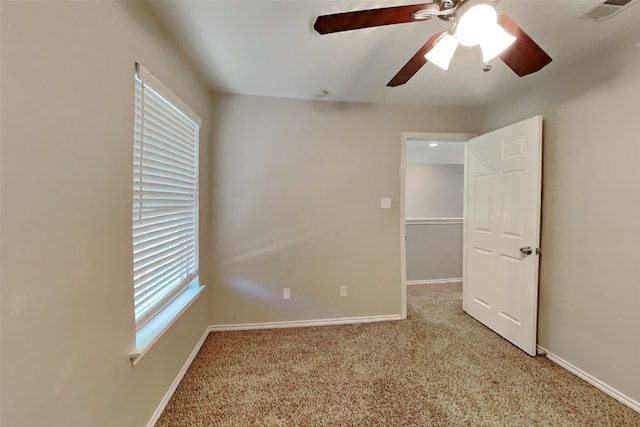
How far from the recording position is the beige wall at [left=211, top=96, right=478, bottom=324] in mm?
2514

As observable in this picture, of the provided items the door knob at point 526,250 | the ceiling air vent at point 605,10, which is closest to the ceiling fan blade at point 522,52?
the ceiling air vent at point 605,10

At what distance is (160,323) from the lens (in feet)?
5.03

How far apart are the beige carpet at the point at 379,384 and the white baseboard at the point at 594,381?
0.05 metres

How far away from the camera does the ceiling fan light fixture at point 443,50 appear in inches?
47.2

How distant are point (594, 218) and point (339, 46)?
6.84ft

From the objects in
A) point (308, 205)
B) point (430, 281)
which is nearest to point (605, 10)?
point (308, 205)

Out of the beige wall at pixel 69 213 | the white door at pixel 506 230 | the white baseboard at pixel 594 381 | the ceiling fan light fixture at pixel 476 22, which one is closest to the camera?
the beige wall at pixel 69 213

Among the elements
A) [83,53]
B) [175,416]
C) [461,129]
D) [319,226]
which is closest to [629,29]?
[461,129]

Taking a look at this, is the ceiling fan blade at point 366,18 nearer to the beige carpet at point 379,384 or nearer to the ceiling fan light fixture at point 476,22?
the ceiling fan light fixture at point 476,22

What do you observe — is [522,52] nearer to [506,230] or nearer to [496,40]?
[496,40]

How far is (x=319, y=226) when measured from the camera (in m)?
2.65

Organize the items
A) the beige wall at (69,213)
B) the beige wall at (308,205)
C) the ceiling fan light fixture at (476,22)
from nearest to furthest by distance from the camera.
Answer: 1. the beige wall at (69,213)
2. the ceiling fan light fixture at (476,22)
3. the beige wall at (308,205)

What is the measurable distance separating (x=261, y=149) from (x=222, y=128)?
16.0 inches

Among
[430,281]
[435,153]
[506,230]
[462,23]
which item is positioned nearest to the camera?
[462,23]
